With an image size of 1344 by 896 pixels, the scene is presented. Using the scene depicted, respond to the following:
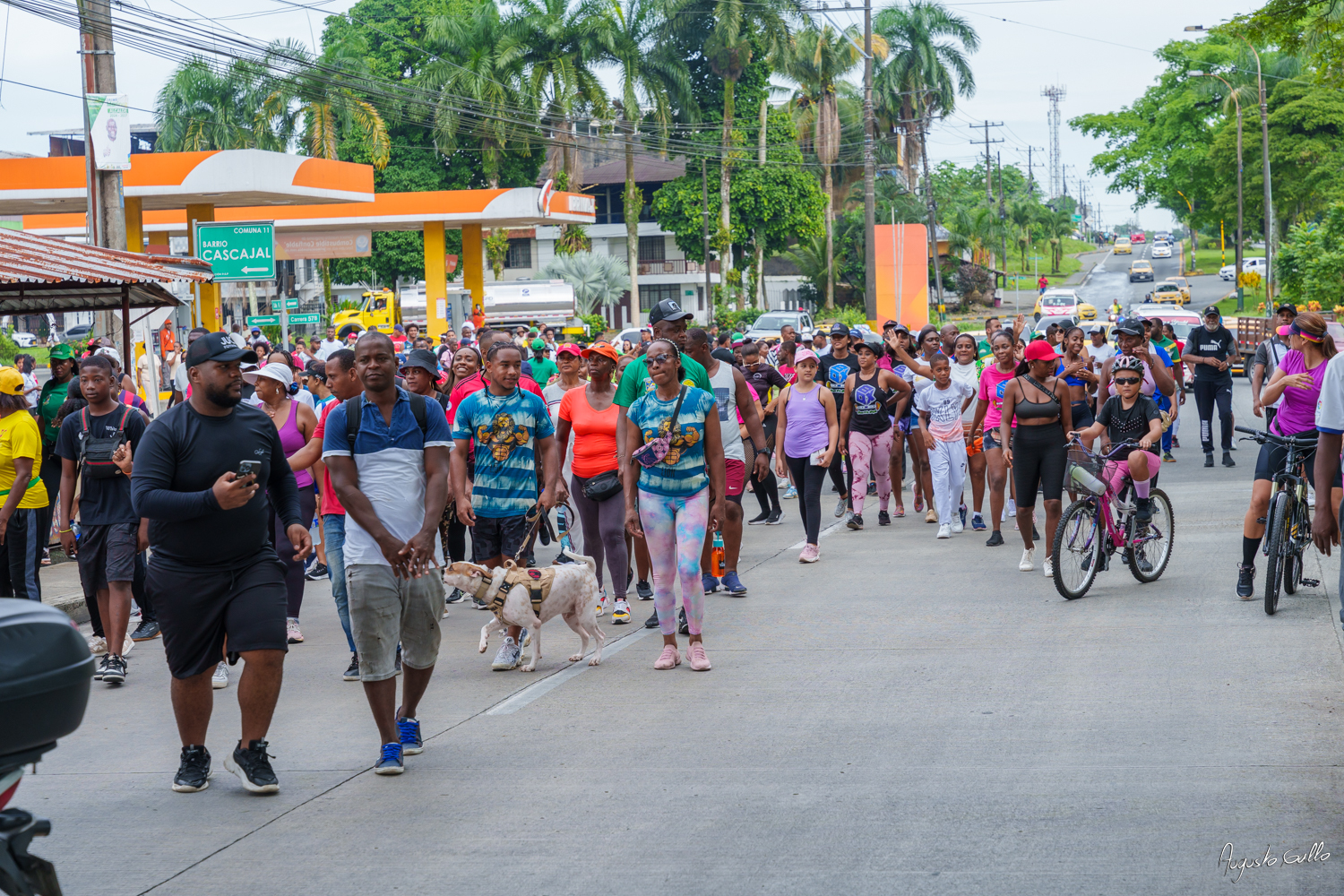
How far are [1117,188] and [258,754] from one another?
77.9 meters

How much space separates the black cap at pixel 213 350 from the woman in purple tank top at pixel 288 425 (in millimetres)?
3041

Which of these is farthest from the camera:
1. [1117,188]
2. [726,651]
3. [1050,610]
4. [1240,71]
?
[1117,188]

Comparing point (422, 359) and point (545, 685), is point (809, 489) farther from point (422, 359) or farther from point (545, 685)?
point (422, 359)

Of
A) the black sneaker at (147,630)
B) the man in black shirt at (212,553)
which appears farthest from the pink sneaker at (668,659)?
the black sneaker at (147,630)

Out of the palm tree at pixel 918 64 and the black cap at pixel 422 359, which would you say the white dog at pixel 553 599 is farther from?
the palm tree at pixel 918 64

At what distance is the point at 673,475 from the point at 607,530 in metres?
1.73

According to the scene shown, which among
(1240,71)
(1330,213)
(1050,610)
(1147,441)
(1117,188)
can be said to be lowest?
(1050,610)

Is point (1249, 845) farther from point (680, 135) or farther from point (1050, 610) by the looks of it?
point (680, 135)

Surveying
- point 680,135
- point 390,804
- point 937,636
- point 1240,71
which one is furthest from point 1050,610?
point 1240,71

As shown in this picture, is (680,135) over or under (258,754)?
over

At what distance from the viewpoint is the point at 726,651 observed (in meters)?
8.23

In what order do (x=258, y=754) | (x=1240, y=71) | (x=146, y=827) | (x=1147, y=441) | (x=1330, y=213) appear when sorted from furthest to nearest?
(x=1240, y=71) → (x=1330, y=213) → (x=1147, y=441) → (x=258, y=754) → (x=146, y=827)

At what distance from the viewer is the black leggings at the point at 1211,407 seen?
17.1m

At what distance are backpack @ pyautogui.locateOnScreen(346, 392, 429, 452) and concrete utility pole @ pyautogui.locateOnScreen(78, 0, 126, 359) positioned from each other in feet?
34.7
